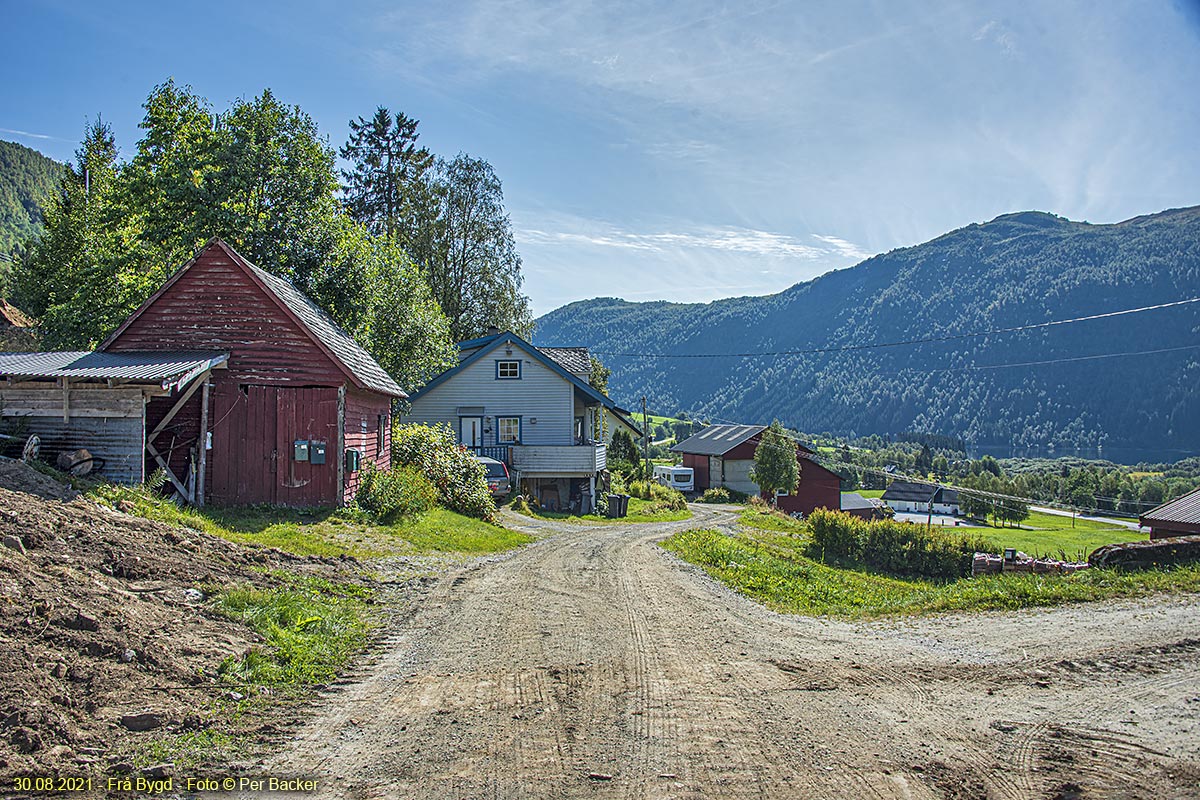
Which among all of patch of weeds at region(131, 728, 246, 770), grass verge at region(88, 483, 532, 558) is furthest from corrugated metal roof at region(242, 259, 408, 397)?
patch of weeds at region(131, 728, 246, 770)

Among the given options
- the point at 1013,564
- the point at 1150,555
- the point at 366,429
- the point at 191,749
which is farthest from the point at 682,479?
the point at 191,749

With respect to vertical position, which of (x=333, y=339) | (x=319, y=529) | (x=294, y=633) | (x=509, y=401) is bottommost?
(x=294, y=633)

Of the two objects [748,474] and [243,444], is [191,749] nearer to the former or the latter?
[243,444]

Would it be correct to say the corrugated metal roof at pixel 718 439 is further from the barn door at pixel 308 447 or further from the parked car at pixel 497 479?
the barn door at pixel 308 447

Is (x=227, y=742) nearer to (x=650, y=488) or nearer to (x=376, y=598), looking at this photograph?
(x=376, y=598)

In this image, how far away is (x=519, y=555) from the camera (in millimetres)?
17500

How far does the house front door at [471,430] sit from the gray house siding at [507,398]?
0.62 ft

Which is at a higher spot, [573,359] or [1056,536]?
[573,359]

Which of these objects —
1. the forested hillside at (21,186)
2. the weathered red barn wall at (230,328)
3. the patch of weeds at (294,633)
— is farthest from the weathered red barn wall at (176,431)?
the forested hillside at (21,186)

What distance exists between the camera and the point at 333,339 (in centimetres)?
2056

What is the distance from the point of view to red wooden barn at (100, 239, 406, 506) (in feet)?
59.4

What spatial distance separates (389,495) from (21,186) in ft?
492

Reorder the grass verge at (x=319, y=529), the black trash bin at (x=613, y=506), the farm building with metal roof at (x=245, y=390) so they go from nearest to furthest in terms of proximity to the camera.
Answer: the grass verge at (x=319, y=529) < the farm building with metal roof at (x=245, y=390) < the black trash bin at (x=613, y=506)

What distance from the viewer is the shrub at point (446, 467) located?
2375cm
